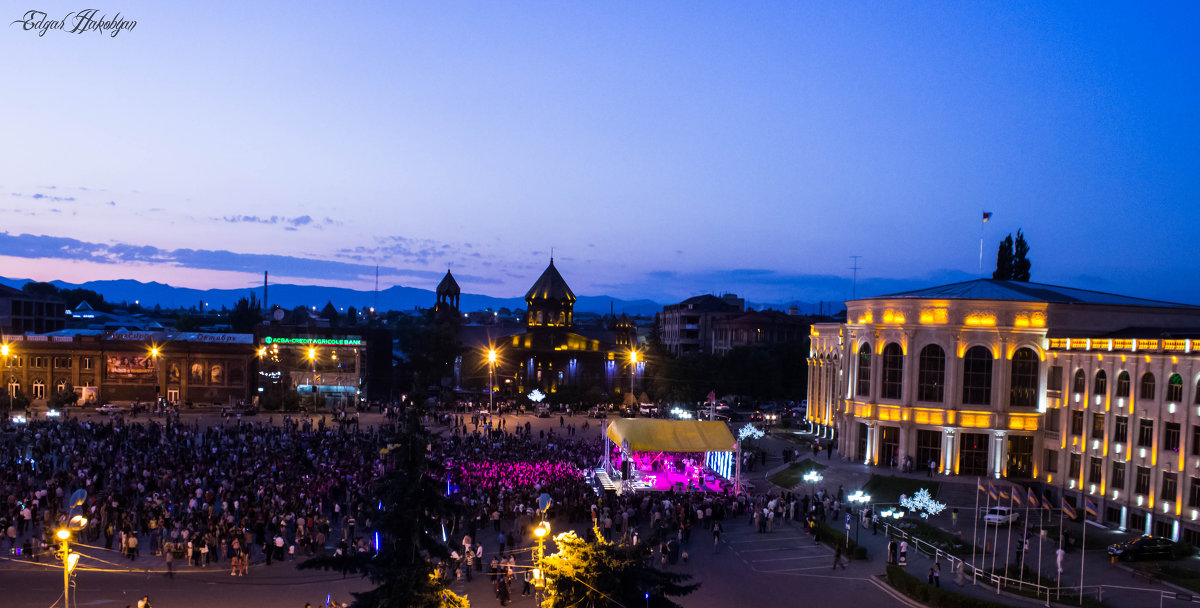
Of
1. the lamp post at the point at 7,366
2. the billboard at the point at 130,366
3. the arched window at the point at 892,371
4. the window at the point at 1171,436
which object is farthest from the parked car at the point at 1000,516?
the lamp post at the point at 7,366

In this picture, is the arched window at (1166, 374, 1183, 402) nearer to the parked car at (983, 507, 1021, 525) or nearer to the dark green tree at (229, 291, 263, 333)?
the parked car at (983, 507, 1021, 525)

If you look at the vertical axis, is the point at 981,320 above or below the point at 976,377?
above

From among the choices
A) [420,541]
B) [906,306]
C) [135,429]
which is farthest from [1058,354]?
[135,429]

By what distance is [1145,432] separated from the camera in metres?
33.2

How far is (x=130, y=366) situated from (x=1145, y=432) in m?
67.5

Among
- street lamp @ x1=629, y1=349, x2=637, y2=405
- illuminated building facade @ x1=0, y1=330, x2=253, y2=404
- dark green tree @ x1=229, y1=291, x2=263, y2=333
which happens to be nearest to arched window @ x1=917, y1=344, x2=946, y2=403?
street lamp @ x1=629, y1=349, x2=637, y2=405

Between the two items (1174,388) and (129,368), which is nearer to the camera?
(1174,388)

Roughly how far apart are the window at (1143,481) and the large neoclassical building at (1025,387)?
0.18 feet

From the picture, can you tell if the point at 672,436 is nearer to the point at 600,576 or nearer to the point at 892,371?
the point at 892,371

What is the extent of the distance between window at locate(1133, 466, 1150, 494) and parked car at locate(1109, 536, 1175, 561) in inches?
166

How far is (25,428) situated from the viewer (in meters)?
48.3

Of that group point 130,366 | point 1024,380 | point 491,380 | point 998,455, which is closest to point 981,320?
point 1024,380

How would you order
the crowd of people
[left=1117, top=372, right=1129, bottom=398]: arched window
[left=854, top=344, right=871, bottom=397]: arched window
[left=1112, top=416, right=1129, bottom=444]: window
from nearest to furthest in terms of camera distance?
the crowd of people
[left=1112, top=416, right=1129, bottom=444]: window
[left=1117, top=372, right=1129, bottom=398]: arched window
[left=854, top=344, right=871, bottom=397]: arched window

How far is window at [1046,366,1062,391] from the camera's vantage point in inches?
1563
